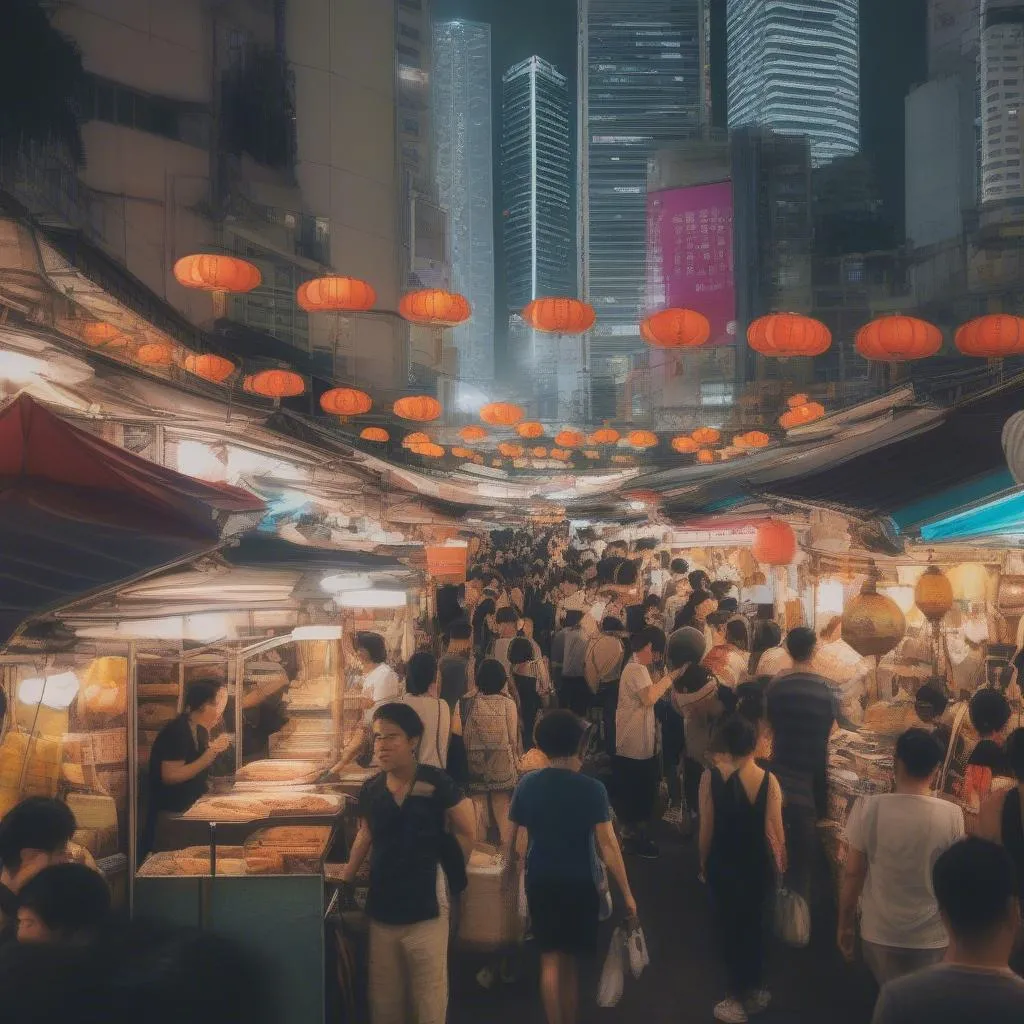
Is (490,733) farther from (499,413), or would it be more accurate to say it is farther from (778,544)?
(499,413)

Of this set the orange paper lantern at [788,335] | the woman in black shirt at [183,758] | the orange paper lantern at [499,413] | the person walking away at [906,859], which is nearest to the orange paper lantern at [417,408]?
the orange paper lantern at [499,413]

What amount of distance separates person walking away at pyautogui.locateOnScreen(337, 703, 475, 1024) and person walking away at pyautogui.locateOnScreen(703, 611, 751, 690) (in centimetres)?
418

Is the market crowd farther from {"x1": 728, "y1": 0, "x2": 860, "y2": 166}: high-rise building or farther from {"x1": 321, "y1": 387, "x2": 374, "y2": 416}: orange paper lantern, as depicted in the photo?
{"x1": 728, "y1": 0, "x2": 860, "y2": 166}: high-rise building

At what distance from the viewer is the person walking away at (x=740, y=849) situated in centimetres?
525

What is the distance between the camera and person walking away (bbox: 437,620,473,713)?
27.9ft

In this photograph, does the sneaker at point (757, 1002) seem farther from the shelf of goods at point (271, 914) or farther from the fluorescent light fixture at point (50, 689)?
the fluorescent light fixture at point (50, 689)

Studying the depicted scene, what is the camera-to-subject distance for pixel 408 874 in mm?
4352

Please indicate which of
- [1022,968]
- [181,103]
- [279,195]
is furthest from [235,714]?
[279,195]

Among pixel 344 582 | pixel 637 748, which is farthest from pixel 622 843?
pixel 344 582

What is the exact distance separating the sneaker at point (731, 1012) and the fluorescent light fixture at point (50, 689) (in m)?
4.16

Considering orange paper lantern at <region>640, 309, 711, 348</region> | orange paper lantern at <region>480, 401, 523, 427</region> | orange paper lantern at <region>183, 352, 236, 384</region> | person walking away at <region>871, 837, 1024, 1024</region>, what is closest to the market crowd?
person walking away at <region>871, 837, 1024, 1024</region>

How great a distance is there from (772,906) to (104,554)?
15.5ft

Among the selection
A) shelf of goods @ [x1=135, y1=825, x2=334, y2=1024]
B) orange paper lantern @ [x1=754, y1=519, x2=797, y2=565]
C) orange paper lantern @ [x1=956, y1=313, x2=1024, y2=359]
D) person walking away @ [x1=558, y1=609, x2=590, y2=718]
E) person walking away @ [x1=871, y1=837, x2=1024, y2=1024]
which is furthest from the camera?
orange paper lantern @ [x1=956, y1=313, x2=1024, y2=359]

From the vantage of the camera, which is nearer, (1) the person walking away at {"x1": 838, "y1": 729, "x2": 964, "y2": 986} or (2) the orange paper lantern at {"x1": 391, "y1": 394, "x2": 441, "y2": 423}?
(1) the person walking away at {"x1": 838, "y1": 729, "x2": 964, "y2": 986}
